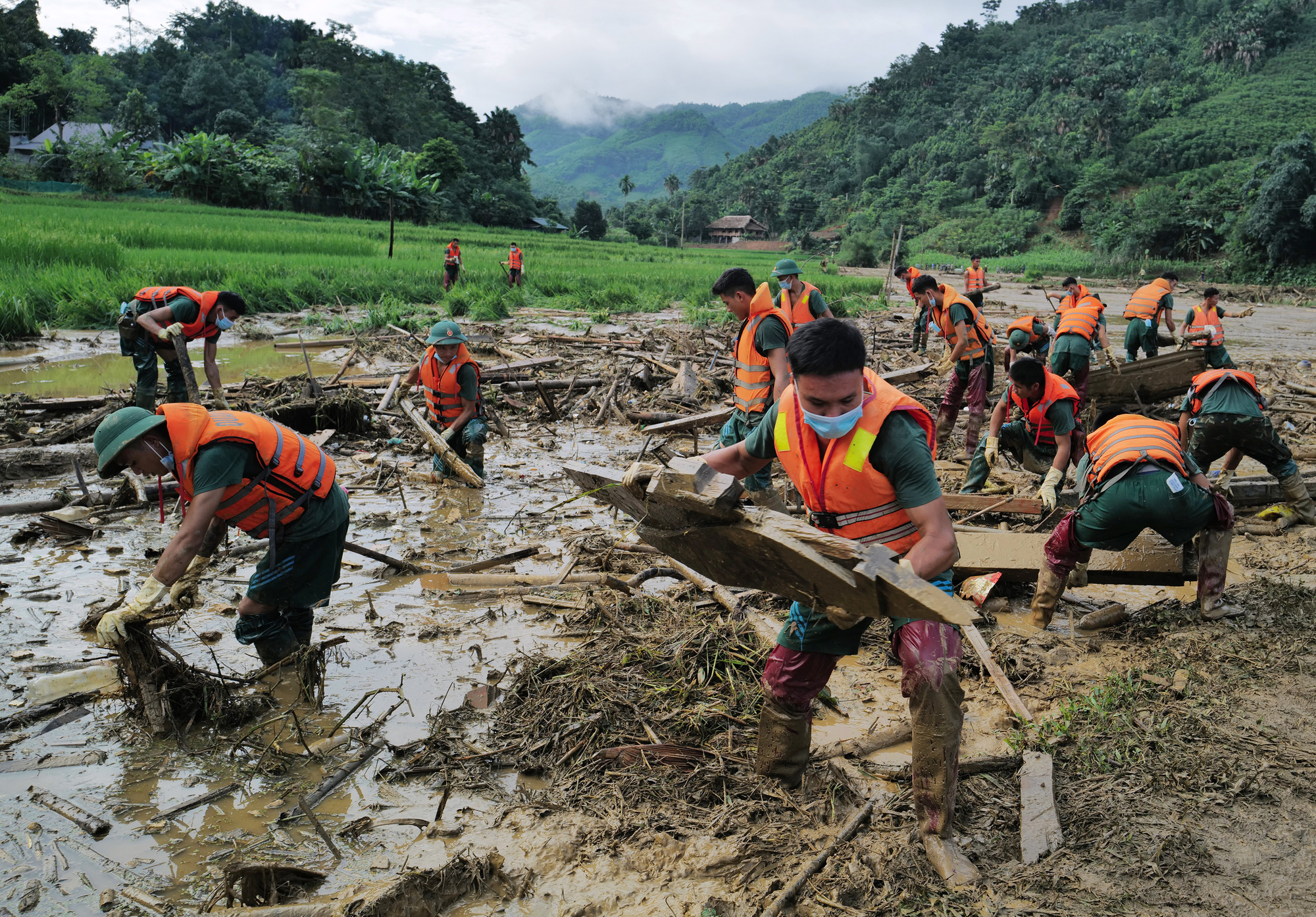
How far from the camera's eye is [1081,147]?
6569 centimetres

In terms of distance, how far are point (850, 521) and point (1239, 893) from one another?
5.58 ft

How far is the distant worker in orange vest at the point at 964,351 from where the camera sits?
859cm

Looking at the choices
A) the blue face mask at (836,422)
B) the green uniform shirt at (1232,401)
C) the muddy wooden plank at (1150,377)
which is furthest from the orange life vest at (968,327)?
the blue face mask at (836,422)

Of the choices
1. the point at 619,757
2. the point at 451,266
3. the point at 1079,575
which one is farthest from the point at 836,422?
the point at 451,266

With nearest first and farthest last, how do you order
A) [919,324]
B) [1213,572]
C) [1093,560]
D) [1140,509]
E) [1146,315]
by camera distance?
[1140,509] → [1213,572] → [1093,560] → [1146,315] → [919,324]

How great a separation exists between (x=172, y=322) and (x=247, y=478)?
211 inches

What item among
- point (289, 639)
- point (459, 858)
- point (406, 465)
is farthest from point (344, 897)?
point (406, 465)

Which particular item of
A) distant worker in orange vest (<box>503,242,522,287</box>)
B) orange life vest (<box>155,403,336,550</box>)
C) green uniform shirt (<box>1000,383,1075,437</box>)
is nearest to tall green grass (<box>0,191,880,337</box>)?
distant worker in orange vest (<box>503,242,522,287</box>)

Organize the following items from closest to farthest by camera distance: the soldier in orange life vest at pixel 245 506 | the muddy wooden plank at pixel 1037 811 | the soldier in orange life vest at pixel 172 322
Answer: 1. the muddy wooden plank at pixel 1037 811
2. the soldier in orange life vest at pixel 245 506
3. the soldier in orange life vest at pixel 172 322

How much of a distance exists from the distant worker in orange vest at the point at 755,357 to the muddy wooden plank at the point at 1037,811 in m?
2.80

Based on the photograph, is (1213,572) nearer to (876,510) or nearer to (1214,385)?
(1214,385)

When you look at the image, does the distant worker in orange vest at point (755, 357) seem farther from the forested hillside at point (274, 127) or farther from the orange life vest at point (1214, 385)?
the forested hillside at point (274, 127)

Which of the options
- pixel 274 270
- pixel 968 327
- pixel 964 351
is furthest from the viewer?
pixel 274 270

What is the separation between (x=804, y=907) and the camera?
99.8 inches
